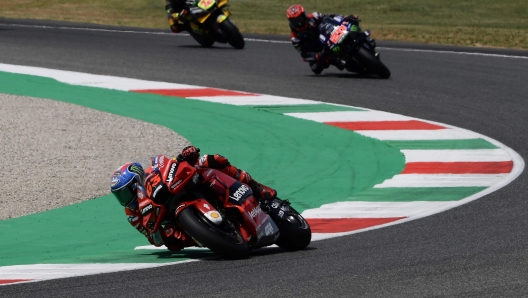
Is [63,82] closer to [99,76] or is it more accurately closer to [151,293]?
[99,76]

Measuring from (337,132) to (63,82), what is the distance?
5.50m

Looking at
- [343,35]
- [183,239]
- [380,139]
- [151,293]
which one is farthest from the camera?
[343,35]

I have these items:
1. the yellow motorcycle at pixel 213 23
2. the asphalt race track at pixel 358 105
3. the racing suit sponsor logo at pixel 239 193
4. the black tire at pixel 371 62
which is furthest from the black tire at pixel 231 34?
the racing suit sponsor logo at pixel 239 193

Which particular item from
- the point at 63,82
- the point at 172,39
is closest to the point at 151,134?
the point at 63,82

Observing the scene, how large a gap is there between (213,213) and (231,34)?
44.6 ft

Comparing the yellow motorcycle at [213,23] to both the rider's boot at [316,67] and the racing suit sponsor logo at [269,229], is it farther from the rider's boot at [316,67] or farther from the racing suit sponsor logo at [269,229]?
the racing suit sponsor logo at [269,229]

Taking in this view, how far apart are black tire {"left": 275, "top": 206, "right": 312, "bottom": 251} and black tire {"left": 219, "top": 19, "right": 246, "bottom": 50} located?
13082 millimetres

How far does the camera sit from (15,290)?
21.1 feet

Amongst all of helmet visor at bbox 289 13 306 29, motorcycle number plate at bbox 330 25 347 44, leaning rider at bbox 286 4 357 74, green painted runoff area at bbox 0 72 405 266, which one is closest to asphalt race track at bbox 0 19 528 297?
leaning rider at bbox 286 4 357 74

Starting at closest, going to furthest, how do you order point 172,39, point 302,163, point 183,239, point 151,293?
point 151,293 → point 183,239 → point 302,163 → point 172,39

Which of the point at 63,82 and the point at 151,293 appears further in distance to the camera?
the point at 63,82

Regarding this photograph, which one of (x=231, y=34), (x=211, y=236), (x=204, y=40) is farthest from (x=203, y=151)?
(x=204, y=40)

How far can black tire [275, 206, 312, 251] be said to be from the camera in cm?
777

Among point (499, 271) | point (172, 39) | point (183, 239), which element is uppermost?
point (499, 271)
